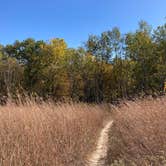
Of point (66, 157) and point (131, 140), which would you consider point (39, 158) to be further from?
point (131, 140)

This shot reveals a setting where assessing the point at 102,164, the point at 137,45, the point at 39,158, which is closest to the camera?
the point at 39,158

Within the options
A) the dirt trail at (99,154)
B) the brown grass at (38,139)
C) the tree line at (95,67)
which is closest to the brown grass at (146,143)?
the dirt trail at (99,154)

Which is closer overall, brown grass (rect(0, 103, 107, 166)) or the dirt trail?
brown grass (rect(0, 103, 107, 166))

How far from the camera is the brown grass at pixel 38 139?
138 inches

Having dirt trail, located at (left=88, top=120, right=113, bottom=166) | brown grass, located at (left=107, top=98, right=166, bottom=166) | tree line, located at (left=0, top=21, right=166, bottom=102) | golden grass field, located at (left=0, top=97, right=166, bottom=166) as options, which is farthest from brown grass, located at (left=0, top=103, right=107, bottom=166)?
tree line, located at (left=0, top=21, right=166, bottom=102)

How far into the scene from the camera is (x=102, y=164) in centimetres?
502

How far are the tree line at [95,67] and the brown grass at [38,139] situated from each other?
70.7ft

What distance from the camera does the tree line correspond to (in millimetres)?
27344

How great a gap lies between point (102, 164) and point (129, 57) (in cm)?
2537

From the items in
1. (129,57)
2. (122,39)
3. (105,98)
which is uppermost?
(122,39)

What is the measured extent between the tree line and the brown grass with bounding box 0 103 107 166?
21550mm

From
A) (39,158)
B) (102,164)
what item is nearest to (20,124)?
(39,158)

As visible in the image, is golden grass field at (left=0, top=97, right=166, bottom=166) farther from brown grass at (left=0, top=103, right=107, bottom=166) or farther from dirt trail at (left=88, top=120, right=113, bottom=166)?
dirt trail at (left=88, top=120, right=113, bottom=166)

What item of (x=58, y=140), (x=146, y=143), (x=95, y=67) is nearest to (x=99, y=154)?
(x=58, y=140)
